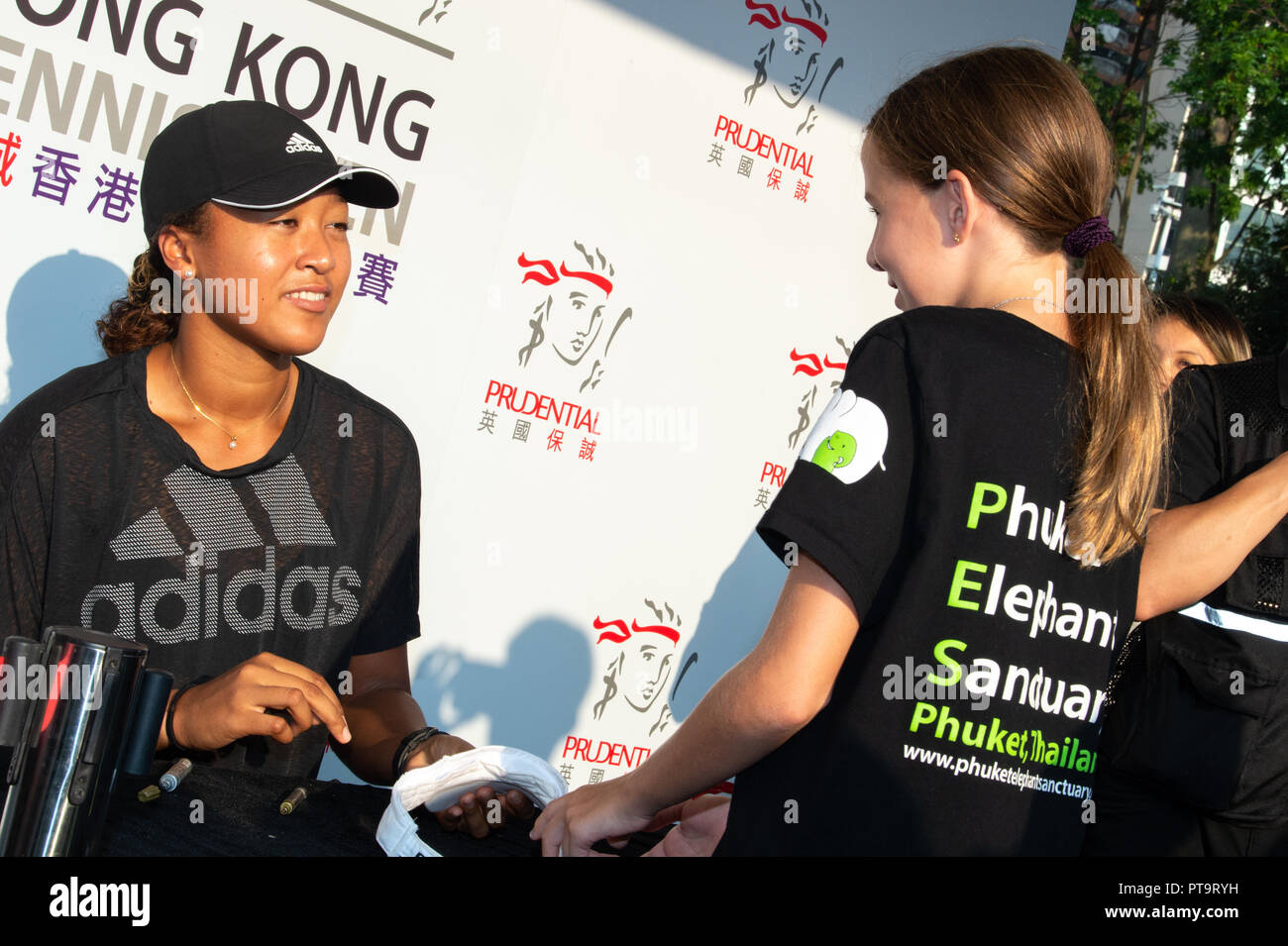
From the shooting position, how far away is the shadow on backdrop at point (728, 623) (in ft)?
11.9

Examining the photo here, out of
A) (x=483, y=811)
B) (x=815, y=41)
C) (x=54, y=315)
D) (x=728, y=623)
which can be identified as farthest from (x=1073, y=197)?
(x=815, y=41)

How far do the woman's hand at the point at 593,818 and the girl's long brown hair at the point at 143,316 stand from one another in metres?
1.28

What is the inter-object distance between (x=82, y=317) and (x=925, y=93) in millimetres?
2160

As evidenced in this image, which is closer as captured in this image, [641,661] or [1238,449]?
[1238,449]

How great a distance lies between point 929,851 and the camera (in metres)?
1.07

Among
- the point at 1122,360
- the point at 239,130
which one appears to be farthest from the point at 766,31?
the point at 1122,360

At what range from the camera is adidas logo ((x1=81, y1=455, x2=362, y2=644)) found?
1.77m

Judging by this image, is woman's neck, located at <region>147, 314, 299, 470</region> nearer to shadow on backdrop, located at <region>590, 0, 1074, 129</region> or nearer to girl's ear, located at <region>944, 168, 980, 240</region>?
girl's ear, located at <region>944, 168, 980, 240</region>

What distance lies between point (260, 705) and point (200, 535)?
1.62 ft

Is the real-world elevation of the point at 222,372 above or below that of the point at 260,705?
above

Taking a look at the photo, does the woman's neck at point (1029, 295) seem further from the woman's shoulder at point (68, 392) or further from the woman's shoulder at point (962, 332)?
the woman's shoulder at point (68, 392)

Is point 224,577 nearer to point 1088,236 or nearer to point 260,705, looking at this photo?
point 260,705

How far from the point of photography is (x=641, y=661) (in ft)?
11.5

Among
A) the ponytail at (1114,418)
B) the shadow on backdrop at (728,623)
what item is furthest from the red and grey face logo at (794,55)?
the ponytail at (1114,418)
